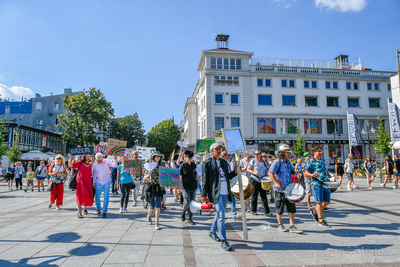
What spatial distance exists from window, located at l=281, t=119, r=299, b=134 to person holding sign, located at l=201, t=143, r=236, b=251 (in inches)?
1279

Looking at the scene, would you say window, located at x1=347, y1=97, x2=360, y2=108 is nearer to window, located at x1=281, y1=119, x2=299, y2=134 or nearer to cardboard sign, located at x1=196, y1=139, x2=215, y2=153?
window, located at x1=281, y1=119, x2=299, y2=134

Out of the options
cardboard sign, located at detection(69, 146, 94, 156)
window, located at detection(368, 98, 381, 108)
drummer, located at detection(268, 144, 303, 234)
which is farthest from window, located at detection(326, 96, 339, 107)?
drummer, located at detection(268, 144, 303, 234)

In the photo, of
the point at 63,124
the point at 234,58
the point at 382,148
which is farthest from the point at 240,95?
the point at 63,124

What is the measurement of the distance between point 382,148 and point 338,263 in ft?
81.4

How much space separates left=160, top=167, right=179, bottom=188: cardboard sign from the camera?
6473 mm

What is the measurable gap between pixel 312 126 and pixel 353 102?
7634 mm

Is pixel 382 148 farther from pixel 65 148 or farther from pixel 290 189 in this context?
pixel 65 148


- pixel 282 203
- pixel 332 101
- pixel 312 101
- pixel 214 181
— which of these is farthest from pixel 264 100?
pixel 214 181

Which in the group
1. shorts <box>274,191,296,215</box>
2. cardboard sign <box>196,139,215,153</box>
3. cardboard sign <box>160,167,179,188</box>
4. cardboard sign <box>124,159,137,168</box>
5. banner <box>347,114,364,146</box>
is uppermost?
banner <box>347,114,364,146</box>

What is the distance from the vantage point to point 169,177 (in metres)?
6.70

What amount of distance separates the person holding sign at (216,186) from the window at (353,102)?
128 ft

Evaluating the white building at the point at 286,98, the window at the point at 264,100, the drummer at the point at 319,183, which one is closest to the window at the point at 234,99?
the white building at the point at 286,98

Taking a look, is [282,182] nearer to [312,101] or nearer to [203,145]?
[203,145]

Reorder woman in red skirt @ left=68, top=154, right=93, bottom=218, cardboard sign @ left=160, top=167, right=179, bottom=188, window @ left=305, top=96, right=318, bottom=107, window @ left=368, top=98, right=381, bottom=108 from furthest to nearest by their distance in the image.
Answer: window @ left=368, top=98, right=381, bottom=108
window @ left=305, top=96, right=318, bottom=107
woman in red skirt @ left=68, top=154, right=93, bottom=218
cardboard sign @ left=160, top=167, right=179, bottom=188
